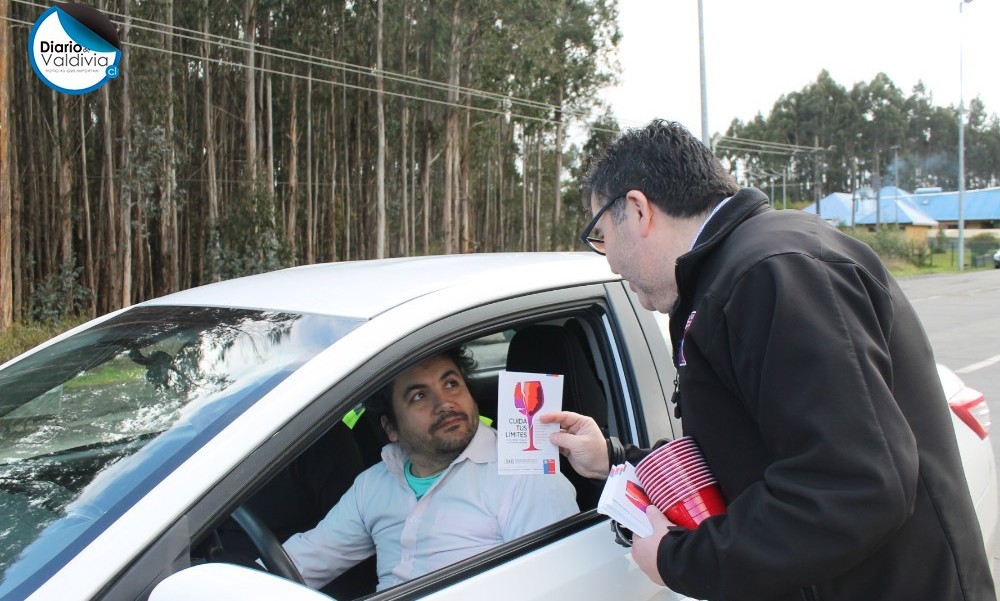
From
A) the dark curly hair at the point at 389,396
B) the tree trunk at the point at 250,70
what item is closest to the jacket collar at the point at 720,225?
the dark curly hair at the point at 389,396

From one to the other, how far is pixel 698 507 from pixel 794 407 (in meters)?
0.32

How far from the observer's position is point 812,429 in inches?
50.2

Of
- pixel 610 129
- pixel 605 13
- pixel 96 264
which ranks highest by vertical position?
pixel 605 13

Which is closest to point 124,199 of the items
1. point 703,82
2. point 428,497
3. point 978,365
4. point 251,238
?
point 251,238

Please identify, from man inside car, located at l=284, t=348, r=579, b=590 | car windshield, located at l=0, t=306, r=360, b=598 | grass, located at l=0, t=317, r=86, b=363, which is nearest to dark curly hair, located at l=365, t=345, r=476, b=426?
man inside car, located at l=284, t=348, r=579, b=590

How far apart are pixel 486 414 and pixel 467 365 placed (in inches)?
25.9

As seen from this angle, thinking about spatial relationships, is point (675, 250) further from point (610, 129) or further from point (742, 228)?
point (610, 129)

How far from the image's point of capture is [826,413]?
1275 millimetres

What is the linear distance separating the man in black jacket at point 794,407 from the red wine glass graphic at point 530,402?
46 cm

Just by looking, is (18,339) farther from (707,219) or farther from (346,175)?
(346,175)

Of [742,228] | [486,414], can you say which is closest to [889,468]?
[742,228]

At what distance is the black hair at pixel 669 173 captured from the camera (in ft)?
5.37

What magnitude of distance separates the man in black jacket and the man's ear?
3.46ft

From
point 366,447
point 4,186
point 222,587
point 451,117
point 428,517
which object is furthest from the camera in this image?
point 451,117
